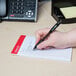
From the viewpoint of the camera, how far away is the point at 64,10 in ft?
3.04

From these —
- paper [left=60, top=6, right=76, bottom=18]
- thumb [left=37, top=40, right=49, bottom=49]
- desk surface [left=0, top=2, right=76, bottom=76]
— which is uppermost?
paper [left=60, top=6, right=76, bottom=18]

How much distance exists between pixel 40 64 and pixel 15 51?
13 cm

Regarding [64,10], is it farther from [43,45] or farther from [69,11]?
[43,45]

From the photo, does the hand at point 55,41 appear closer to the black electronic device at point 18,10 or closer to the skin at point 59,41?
the skin at point 59,41

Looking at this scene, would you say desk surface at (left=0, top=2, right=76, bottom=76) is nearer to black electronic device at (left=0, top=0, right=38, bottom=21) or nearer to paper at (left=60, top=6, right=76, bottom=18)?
black electronic device at (left=0, top=0, right=38, bottom=21)

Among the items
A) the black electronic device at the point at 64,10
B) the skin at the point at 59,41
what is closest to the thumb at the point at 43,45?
the skin at the point at 59,41

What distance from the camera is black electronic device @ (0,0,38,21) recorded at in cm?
87

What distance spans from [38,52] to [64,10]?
0.40 meters

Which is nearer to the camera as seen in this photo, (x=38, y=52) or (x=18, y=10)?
(x=38, y=52)

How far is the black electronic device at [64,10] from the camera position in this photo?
84 centimetres

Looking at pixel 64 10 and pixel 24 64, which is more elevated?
pixel 64 10

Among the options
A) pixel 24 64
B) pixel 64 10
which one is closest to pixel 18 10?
pixel 64 10

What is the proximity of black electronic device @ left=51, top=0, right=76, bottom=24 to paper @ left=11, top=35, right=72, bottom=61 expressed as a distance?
25cm

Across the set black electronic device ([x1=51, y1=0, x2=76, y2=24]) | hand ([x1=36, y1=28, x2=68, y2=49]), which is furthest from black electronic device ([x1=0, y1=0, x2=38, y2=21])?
hand ([x1=36, y1=28, x2=68, y2=49])
